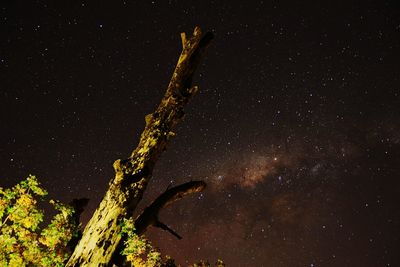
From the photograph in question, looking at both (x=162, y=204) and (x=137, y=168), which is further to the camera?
(x=162, y=204)

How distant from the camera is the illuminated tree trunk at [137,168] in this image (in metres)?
9.22

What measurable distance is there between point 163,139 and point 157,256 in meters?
3.78

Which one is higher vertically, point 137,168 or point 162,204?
point 137,168

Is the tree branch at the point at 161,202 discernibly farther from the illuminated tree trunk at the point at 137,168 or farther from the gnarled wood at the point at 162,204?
the illuminated tree trunk at the point at 137,168

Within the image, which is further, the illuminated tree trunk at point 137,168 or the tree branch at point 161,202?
the tree branch at point 161,202

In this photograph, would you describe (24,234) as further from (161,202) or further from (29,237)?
(161,202)

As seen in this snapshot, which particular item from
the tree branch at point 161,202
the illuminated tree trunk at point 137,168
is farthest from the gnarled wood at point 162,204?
the illuminated tree trunk at point 137,168

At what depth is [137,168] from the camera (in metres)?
9.94

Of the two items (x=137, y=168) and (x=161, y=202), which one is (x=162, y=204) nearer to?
(x=161, y=202)

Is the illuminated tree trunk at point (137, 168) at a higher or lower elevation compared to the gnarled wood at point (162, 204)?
higher

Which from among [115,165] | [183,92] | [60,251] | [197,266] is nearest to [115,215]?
[115,165]

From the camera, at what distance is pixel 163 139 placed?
10398mm

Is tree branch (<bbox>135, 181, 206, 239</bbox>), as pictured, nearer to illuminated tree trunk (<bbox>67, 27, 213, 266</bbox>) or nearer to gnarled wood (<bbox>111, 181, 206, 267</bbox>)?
gnarled wood (<bbox>111, 181, 206, 267</bbox>)

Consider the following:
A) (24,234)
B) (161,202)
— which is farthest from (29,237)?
(161,202)
